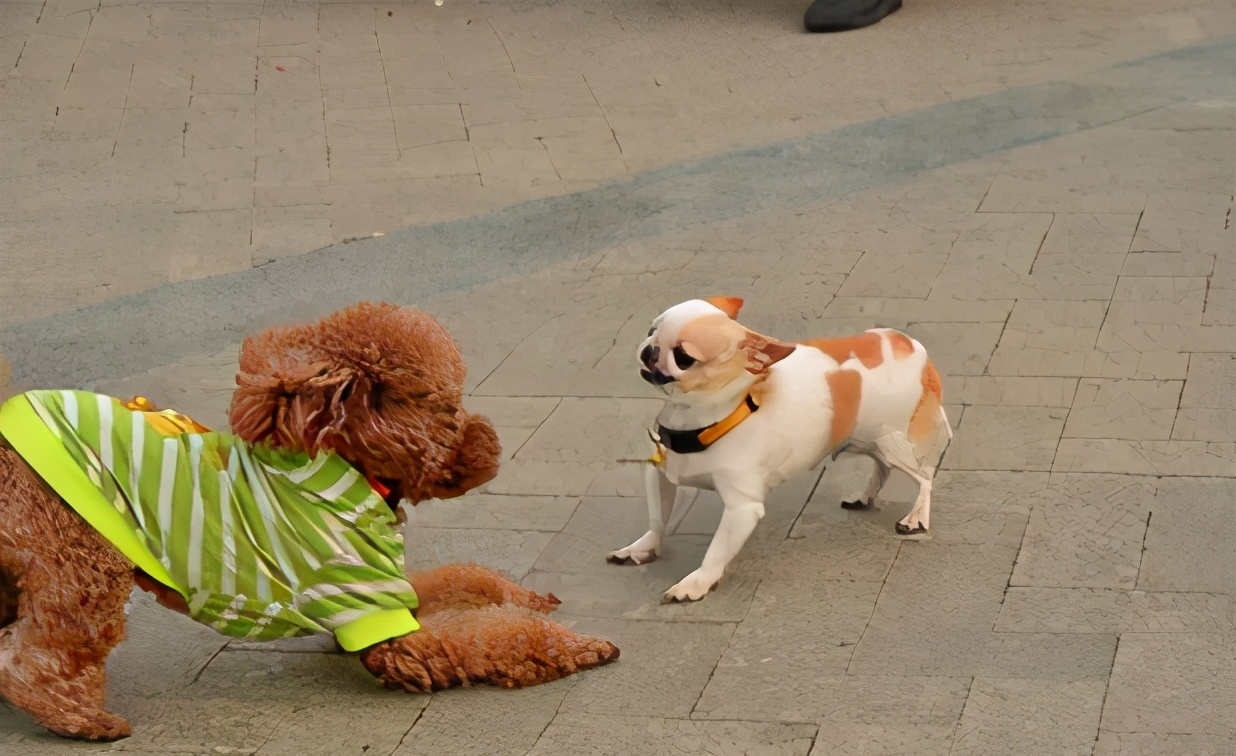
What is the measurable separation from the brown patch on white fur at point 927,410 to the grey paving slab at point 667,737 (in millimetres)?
1071

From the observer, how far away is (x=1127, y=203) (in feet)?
20.2

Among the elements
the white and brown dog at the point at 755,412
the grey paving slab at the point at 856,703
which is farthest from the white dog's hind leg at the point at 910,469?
the grey paving slab at the point at 856,703

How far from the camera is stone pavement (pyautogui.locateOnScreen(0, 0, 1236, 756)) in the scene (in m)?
3.20

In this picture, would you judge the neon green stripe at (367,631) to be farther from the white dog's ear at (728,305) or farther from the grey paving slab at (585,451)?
the grey paving slab at (585,451)

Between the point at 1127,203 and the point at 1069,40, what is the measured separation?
7.47ft

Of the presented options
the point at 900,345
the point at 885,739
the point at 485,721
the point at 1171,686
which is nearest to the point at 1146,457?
the point at 900,345

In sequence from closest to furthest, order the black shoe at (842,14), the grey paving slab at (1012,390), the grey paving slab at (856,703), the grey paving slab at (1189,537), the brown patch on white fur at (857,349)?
the grey paving slab at (856,703) < the grey paving slab at (1189,537) < the brown patch on white fur at (857,349) < the grey paving slab at (1012,390) < the black shoe at (842,14)

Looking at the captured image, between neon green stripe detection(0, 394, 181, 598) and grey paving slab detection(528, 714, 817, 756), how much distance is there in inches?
37.4

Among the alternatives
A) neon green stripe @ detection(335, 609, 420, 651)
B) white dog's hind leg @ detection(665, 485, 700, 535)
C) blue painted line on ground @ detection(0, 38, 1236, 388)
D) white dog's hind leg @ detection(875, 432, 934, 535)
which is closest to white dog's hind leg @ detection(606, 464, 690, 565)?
white dog's hind leg @ detection(665, 485, 700, 535)

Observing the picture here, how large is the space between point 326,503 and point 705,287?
2.90 m

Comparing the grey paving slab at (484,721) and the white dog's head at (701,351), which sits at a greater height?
the white dog's head at (701,351)

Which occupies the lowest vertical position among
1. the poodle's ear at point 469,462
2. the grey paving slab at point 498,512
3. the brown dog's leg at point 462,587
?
the grey paving slab at point 498,512

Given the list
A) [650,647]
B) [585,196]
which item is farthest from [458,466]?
[585,196]

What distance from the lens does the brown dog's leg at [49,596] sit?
9.64 feet
